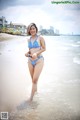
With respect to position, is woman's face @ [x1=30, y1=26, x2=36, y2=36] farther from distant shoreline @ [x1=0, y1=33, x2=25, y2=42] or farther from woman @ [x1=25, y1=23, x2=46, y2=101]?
distant shoreline @ [x1=0, y1=33, x2=25, y2=42]

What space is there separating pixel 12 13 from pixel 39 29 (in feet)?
1.25

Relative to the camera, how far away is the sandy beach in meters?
3.88

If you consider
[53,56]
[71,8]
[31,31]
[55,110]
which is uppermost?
[71,8]

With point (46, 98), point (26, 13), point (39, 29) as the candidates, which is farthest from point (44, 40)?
point (46, 98)

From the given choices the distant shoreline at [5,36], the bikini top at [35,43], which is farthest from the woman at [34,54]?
the distant shoreline at [5,36]

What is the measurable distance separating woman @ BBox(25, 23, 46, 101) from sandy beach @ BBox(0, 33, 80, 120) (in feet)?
0.18

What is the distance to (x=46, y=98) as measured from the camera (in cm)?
393

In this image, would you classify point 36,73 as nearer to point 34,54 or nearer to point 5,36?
point 34,54

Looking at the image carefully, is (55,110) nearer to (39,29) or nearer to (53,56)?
(53,56)

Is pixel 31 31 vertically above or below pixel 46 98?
above

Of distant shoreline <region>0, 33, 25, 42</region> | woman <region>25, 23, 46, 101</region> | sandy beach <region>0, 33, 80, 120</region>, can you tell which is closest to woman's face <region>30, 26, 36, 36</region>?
woman <region>25, 23, 46, 101</region>

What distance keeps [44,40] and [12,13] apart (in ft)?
1.67

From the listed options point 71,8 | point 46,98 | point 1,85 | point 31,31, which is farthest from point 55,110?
point 71,8

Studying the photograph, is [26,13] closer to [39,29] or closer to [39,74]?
[39,29]
